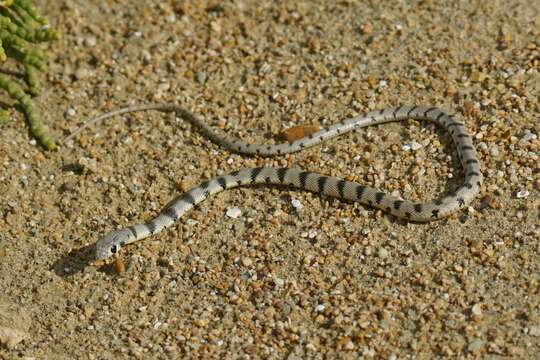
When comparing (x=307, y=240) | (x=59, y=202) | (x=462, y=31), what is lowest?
(x=59, y=202)

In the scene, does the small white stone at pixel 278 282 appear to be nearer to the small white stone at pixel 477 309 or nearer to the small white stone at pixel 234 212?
the small white stone at pixel 234 212

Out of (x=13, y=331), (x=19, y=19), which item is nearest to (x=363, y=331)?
(x=13, y=331)

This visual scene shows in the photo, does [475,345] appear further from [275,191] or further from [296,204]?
[275,191]

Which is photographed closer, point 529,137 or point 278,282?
point 278,282

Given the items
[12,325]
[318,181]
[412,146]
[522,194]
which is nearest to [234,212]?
[318,181]

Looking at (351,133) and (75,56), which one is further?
(75,56)

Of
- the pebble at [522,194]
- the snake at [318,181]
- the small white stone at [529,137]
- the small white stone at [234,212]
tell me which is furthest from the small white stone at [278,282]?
the small white stone at [529,137]

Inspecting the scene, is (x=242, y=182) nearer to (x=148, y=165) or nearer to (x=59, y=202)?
(x=148, y=165)
